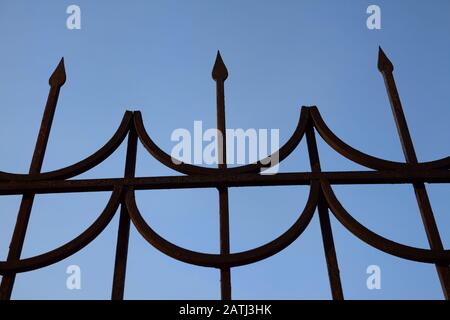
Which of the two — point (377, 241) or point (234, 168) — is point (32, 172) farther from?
point (377, 241)

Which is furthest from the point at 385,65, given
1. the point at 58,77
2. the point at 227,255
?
the point at 58,77

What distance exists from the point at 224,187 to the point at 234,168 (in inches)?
3.5

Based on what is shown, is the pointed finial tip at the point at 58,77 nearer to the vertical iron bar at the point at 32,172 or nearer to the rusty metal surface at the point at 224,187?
the vertical iron bar at the point at 32,172

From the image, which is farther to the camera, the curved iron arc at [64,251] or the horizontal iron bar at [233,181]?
the horizontal iron bar at [233,181]

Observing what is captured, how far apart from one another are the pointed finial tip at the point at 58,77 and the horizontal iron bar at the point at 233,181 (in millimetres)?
529

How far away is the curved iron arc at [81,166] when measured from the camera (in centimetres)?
191

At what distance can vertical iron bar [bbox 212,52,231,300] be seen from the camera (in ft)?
5.53

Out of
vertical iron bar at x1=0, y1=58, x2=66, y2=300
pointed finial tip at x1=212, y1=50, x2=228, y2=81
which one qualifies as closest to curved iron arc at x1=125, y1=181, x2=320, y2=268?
vertical iron bar at x1=0, y1=58, x2=66, y2=300

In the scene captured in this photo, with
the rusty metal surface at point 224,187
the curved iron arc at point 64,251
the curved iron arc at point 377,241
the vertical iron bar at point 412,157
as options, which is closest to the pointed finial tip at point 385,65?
the vertical iron bar at point 412,157

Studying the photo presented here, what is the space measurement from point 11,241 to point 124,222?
16.4 inches

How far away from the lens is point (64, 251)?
1.76m

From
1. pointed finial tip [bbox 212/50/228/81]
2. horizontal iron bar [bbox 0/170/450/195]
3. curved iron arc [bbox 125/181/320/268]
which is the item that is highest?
pointed finial tip [bbox 212/50/228/81]

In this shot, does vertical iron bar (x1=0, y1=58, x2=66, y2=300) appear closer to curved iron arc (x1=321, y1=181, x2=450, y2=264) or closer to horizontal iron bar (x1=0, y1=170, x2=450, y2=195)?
horizontal iron bar (x1=0, y1=170, x2=450, y2=195)
